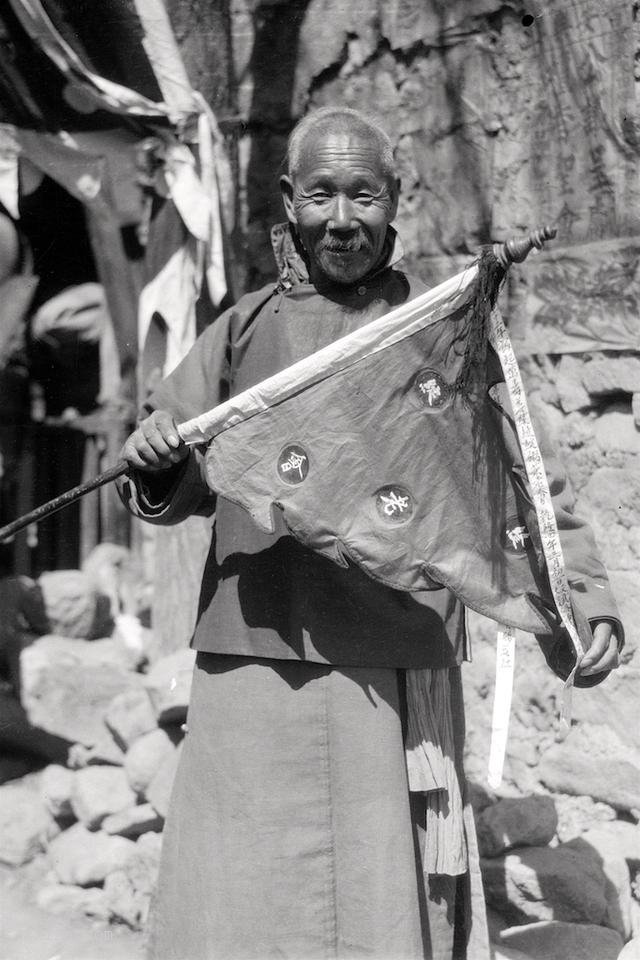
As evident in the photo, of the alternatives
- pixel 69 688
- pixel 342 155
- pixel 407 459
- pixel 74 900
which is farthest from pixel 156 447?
pixel 69 688

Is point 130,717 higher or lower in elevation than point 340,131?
lower

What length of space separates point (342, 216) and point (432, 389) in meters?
0.39

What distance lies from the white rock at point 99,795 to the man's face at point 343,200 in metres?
2.25

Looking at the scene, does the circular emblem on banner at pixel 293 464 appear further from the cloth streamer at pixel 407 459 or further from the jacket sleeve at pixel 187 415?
the jacket sleeve at pixel 187 415

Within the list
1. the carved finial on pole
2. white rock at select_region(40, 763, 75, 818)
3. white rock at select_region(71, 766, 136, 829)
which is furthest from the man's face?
white rock at select_region(40, 763, 75, 818)

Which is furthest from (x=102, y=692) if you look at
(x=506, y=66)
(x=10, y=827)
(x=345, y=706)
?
(x=506, y=66)

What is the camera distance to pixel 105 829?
373 cm

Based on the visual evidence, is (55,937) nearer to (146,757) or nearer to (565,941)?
(146,757)

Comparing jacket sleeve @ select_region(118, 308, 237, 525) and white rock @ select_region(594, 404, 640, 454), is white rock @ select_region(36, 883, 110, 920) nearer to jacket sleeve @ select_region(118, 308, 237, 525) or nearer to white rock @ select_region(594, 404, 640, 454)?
jacket sleeve @ select_region(118, 308, 237, 525)

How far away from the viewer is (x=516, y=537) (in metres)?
2.23

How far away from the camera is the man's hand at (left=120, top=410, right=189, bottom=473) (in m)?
2.13

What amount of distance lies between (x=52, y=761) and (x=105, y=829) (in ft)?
2.47

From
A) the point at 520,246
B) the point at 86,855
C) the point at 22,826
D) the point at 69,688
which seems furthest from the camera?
the point at 69,688

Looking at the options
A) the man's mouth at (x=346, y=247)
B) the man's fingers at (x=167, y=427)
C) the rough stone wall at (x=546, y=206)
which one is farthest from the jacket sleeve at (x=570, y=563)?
the rough stone wall at (x=546, y=206)
